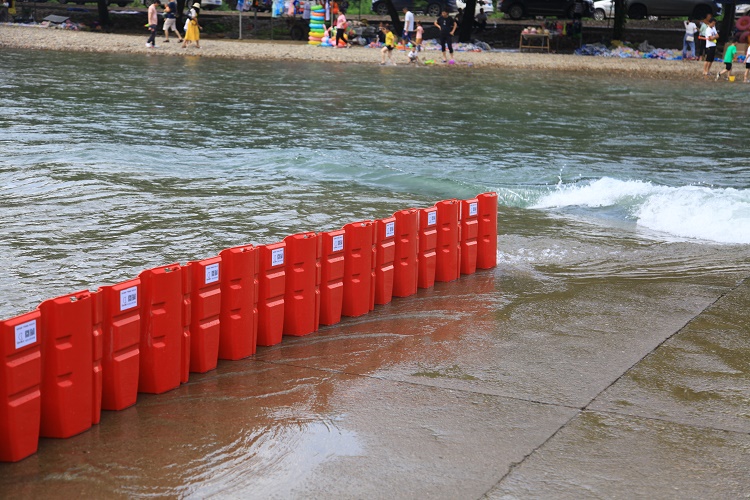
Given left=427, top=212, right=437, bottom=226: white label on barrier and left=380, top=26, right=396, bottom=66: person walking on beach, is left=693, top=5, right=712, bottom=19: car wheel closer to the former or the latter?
left=380, top=26, right=396, bottom=66: person walking on beach

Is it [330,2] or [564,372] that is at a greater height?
[330,2]

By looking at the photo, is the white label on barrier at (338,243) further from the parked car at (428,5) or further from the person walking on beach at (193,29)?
the parked car at (428,5)

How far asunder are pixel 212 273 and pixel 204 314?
28 cm

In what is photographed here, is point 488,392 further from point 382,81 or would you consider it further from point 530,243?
point 382,81

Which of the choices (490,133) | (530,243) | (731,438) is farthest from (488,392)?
(490,133)

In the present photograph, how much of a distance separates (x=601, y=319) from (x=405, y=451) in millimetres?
3166

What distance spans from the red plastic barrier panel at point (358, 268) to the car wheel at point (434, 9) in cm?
4662

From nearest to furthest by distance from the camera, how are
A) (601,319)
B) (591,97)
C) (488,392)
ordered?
(488,392) < (601,319) < (591,97)

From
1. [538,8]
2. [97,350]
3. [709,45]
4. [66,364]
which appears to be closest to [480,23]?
[538,8]

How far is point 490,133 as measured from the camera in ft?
73.7

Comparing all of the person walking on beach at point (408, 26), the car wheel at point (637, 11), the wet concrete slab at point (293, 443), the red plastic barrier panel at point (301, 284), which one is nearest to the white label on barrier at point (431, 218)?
the red plastic barrier panel at point (301, 284)

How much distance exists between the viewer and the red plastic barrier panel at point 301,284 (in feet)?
23.2

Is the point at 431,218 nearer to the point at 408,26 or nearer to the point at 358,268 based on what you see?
the point at 358,268

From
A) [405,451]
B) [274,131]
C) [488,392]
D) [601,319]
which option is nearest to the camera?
[405,451]
